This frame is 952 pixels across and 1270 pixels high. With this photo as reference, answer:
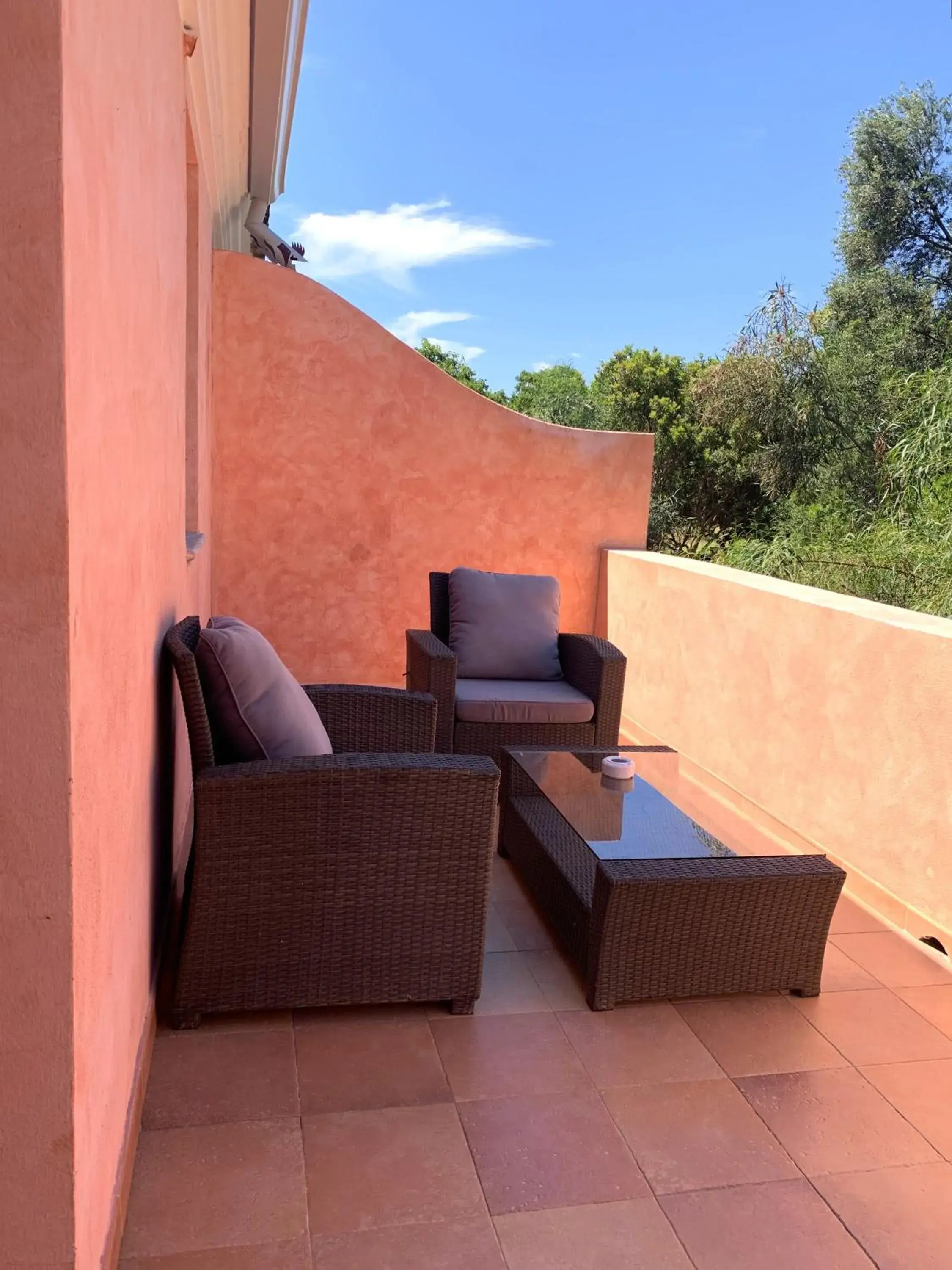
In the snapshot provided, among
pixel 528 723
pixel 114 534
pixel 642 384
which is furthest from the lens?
pixel 642 384

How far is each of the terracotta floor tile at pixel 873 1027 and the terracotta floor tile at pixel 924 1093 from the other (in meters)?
0.03

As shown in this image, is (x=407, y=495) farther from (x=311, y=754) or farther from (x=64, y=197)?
(x=64, y=197)

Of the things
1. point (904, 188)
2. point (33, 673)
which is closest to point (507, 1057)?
point (33, 673)

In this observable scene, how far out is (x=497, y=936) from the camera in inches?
116

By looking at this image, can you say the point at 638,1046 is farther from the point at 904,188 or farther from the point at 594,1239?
the point at 904,188

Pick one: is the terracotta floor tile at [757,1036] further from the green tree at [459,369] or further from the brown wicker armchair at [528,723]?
the green tree at [459,369]

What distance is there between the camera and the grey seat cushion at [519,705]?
4023 millimetres

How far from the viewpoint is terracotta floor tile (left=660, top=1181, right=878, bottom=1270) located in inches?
68.1

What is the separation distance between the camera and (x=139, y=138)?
1804mm

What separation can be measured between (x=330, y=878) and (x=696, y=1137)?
0.96 meters

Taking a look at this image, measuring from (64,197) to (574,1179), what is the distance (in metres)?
1.85

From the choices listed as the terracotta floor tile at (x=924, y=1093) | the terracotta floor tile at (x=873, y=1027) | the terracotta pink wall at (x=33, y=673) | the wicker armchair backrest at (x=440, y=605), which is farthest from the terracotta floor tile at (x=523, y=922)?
the terracotta pink wall at (x=33, y=673)

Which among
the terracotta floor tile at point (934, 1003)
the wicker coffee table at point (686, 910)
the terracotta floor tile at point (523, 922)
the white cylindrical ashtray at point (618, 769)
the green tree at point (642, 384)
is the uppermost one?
the green tree at point (642, 384)

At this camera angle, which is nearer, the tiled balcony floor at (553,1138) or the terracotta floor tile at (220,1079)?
the tiled balcony floor at (553,1138)
